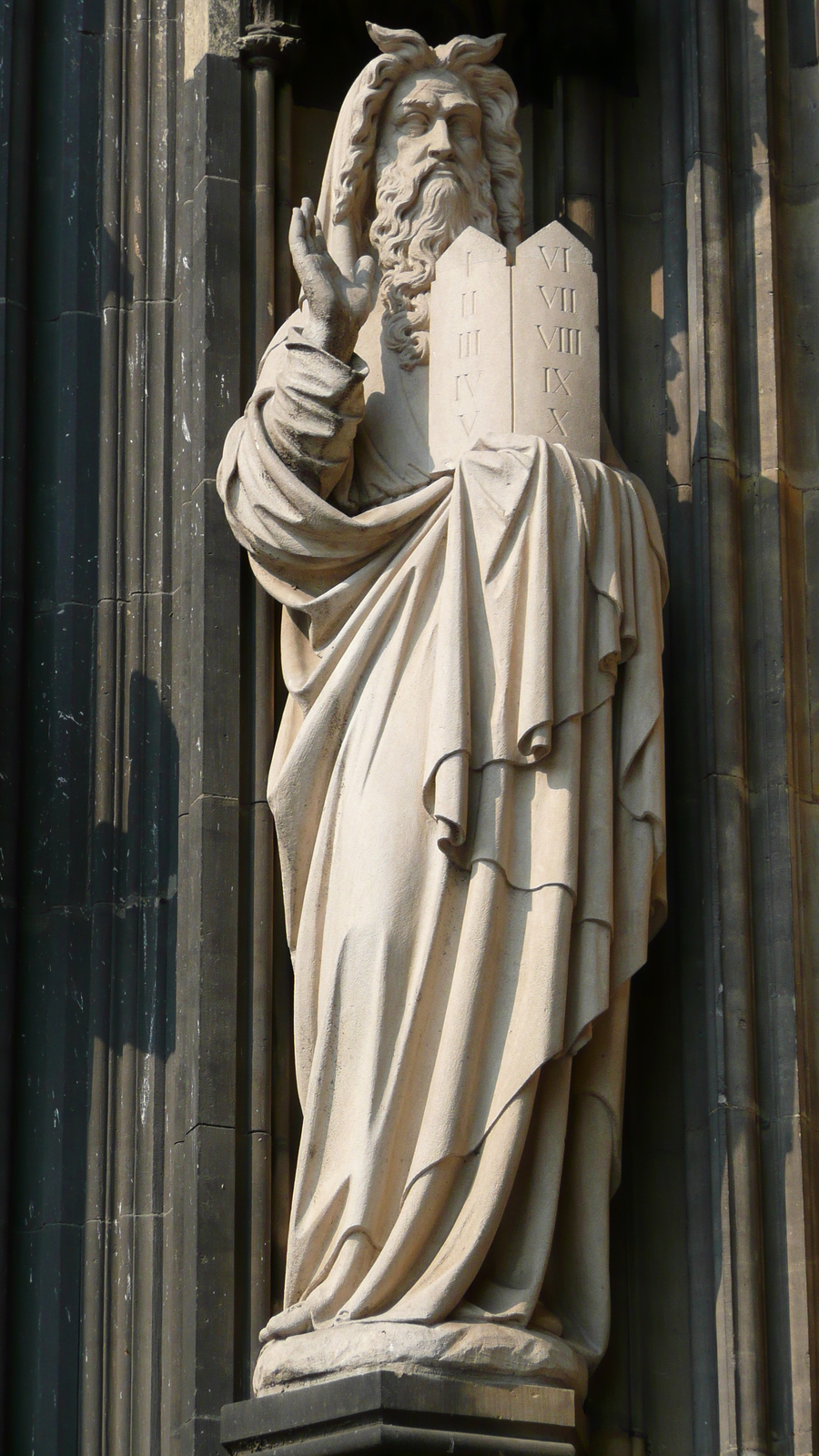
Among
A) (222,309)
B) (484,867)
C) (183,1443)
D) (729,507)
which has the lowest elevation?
(183,1443)

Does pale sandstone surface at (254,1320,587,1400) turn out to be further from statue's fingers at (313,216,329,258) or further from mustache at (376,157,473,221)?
mustache at (376,157,473,221)

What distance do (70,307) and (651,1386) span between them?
3.00 m

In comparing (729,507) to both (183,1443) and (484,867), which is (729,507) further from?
(183,1443)

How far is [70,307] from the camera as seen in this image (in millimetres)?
7457

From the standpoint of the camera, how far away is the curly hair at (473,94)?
7047mm

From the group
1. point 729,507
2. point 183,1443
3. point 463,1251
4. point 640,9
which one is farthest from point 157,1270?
point 640,9

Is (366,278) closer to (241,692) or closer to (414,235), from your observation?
(414,235)

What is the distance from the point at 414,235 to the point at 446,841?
5.09 feet

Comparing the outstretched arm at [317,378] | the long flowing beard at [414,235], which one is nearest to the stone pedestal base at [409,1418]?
the outstretched arm at [317,378]

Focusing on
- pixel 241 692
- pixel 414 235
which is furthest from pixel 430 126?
pixel 241 692

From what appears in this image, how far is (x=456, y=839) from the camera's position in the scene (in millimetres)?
6289

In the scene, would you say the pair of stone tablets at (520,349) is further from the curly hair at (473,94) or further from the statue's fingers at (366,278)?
the curly hair at (473,94)

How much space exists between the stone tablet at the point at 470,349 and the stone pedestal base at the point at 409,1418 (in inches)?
81.9

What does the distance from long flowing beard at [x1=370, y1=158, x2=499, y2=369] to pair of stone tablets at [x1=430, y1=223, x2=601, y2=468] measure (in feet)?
0.43
